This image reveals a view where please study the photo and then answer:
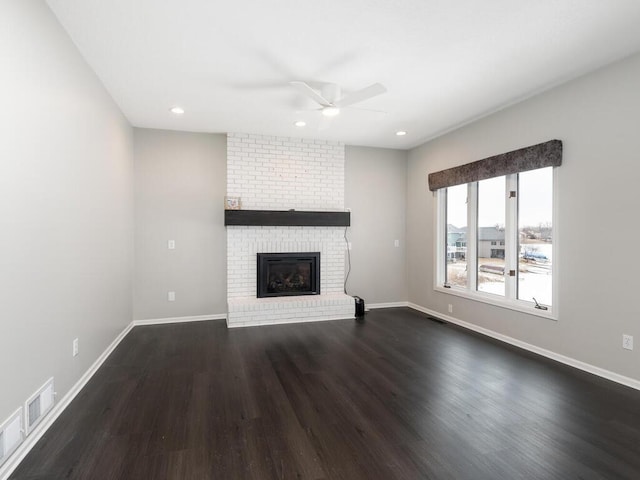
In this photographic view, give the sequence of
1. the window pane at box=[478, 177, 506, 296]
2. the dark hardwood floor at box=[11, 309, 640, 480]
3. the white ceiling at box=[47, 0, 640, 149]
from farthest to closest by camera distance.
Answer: the window pane at box=[478, 177, 506, 296] < the white ceiling at box=[47, 0, 640, 149] < the dark hardwood floor at box=[11, 309, 640, 480]

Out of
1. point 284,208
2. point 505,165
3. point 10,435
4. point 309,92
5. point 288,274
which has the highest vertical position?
point 309,92

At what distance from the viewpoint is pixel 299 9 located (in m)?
2.18

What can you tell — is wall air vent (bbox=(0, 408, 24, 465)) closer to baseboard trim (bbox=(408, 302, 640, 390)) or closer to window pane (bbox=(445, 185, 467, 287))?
baseboard trim (bbox=(408, 302, 640, 390))

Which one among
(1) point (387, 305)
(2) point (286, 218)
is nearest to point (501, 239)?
(1) point (387, 305)

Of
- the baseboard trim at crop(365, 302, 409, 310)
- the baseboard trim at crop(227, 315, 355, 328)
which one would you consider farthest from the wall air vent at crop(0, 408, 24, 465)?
the baseboard trim at crop(365, 302, 409, 310)

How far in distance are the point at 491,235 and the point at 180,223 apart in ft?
13.6

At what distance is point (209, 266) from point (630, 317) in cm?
464

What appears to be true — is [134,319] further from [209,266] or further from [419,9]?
[419,9]

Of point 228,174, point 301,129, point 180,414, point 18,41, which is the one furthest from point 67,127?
point 301,129

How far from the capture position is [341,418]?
2242mm

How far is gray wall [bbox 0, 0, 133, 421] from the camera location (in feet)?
5.67

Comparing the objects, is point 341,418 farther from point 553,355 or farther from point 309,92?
point 309,92

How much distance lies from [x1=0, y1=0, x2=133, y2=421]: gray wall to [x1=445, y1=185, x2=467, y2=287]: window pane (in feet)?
14.1

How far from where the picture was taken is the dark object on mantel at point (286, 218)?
4699mm
